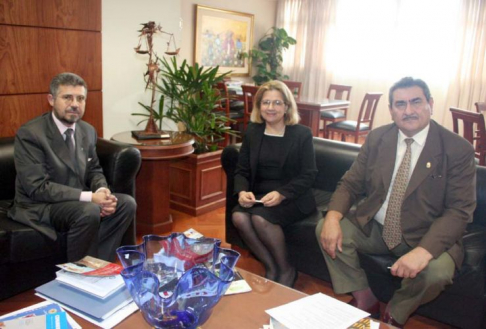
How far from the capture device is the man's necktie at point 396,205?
192 centimetres

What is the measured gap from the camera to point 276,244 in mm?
2225

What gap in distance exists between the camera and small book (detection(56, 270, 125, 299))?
1342mm

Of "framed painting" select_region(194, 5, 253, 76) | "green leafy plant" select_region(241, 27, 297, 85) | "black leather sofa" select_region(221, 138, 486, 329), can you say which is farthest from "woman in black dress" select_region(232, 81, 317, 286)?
"green leafy plant" select_region(241, 27, 297, 85)

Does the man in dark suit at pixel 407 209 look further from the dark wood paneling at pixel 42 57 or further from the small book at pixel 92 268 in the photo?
the dark wood paneling at pixel 42 57

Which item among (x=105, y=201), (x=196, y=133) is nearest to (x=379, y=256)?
(x=105, y=201)

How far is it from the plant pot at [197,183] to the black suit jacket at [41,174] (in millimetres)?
1174

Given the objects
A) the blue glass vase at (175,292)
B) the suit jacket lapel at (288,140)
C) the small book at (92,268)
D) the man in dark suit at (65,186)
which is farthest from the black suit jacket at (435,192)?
the man in dark suit at (65,186)

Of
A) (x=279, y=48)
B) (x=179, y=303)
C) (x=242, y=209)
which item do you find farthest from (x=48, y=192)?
(x=279, y=48)

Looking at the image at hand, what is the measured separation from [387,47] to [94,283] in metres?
6.22

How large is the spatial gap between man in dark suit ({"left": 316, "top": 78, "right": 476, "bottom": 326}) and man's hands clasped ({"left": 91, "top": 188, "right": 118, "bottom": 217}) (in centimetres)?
107

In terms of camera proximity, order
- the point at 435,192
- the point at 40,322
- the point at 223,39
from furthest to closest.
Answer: the point at 223,39, the point at 435,192, the point at 40,322

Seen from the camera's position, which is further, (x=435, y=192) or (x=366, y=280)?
(x=366, y=280)

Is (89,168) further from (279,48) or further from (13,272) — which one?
(279,48)

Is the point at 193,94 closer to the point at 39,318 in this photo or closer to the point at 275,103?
the point at 275,103
